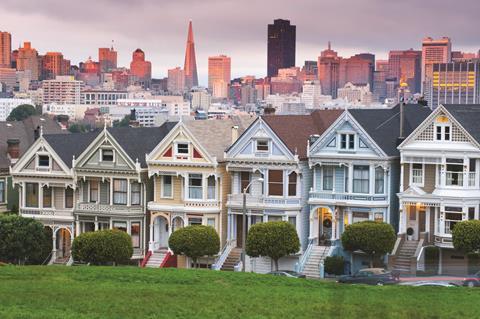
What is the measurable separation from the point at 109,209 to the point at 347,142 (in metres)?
13.1

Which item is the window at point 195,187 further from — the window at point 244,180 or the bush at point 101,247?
Answer: the bush at point 101,247

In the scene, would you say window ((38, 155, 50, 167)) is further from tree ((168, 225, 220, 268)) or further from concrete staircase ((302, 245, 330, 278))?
concrete staircase ((302, 245, 330, 278))

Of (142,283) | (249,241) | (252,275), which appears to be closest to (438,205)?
(249,241)

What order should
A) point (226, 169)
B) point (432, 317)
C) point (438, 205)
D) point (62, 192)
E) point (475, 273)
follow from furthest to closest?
1. point (62, 192)
2. point (226, 169)
3. point (438, 205)
4. point (475, 273)
5. point (432, 317)

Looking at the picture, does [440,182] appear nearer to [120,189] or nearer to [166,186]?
[166,186]

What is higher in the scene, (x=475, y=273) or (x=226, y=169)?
(x=226, y=169)

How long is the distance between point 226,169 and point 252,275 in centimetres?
1535

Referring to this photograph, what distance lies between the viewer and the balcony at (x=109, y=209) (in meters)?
59.3

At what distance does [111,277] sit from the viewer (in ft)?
139

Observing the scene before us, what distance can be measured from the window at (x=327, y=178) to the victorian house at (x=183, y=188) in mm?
5155

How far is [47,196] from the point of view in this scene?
6169 centimetres

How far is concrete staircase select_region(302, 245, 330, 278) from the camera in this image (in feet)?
176

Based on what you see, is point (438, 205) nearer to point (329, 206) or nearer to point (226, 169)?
point (329, 206)

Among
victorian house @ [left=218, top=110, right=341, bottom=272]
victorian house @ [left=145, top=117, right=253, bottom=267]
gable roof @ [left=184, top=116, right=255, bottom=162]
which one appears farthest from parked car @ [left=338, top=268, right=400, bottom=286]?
gable roof @ [left=184, top=116, right=255, bottom=162]
